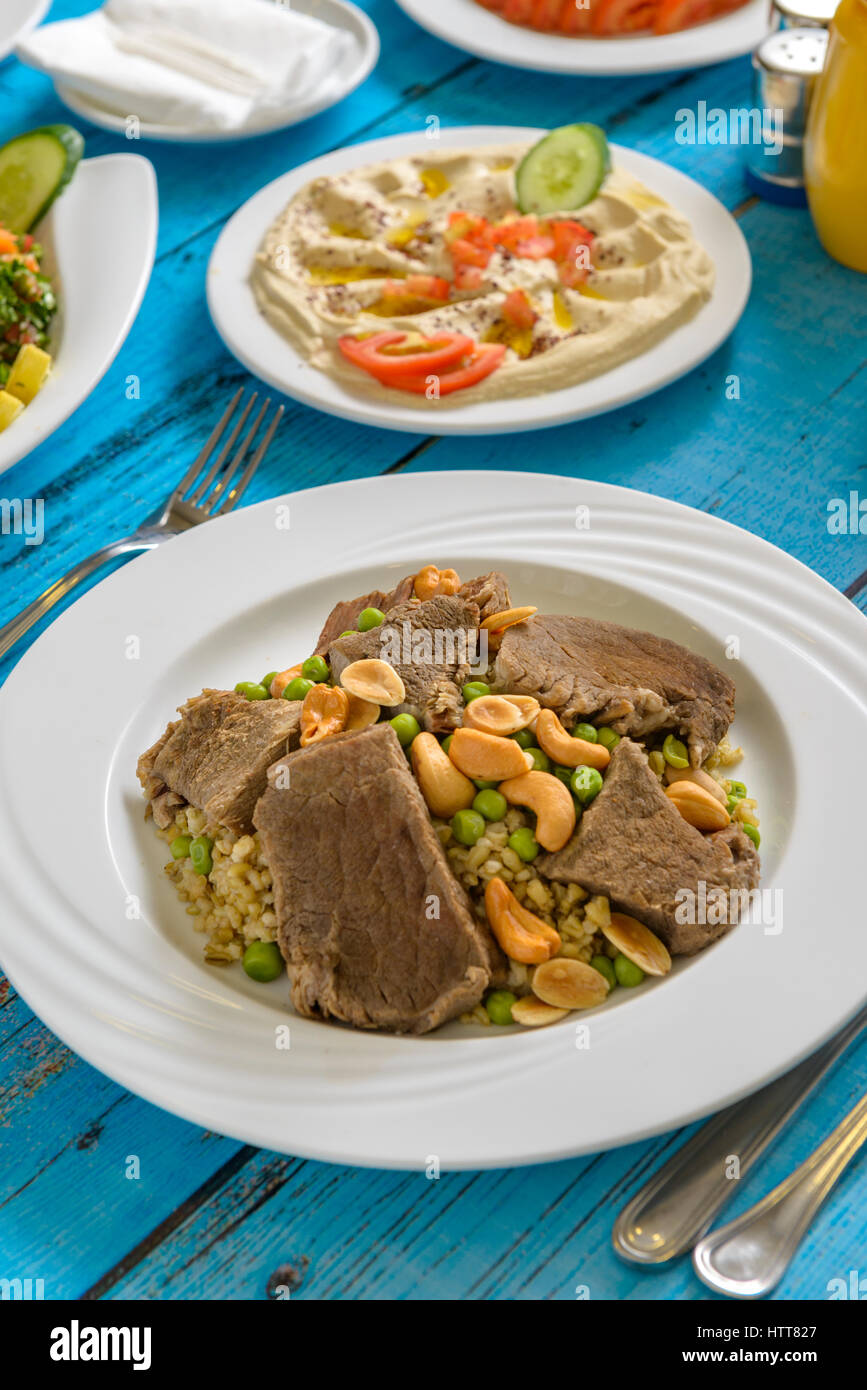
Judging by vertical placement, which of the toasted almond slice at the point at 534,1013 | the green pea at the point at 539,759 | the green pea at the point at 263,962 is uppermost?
the green pea at the point at 539,759

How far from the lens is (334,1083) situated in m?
2.41

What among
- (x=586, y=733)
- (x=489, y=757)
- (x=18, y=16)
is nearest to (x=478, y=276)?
(x=586, y=733)

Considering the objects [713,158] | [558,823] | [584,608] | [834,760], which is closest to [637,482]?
[584,608]

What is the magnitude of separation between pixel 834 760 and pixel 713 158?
3.56 metres

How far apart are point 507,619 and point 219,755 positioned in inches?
31.3

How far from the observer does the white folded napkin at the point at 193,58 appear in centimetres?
529

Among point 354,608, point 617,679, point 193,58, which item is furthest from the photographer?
point 193,58

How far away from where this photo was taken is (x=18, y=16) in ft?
19.2

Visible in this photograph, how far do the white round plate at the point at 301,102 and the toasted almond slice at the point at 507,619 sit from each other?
323 cm

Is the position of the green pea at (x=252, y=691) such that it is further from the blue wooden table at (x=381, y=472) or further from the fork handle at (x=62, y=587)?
the blue wooden table at (x=381, y=472)

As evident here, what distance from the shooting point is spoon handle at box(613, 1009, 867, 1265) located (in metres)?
2.38

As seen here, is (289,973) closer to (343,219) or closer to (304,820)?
(304,820)

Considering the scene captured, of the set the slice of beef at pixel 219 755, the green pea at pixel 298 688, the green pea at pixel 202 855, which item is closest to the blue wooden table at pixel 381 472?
the green pea at pixel 202 855

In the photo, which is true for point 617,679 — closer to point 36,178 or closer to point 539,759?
point 539,759
